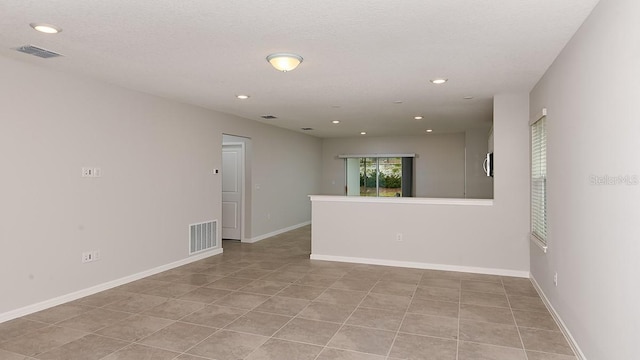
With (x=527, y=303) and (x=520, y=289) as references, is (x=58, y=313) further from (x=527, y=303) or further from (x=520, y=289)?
(x=520, y=289)

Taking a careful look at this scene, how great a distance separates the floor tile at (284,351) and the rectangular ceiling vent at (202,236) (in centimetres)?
305

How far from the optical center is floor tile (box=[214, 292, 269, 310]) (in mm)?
3688

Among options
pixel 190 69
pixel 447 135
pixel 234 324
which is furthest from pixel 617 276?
pixel 447 135

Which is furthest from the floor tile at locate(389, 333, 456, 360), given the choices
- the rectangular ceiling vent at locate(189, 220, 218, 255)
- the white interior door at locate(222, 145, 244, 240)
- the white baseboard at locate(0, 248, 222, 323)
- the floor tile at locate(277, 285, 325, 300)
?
the white interior door at locate(222, 145, 244, 240)

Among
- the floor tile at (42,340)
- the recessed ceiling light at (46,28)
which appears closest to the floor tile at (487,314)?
the floor tile at (42,340)

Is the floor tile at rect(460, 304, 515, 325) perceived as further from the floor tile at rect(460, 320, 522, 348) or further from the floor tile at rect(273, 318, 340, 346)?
the floor tile at rect(273, 318, 340, 346)

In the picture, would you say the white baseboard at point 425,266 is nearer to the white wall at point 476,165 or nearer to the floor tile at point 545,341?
the floor tile at point 545,341

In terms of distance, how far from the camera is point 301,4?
226cm

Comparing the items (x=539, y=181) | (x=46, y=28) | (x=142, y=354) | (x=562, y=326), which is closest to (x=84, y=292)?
(x=142, y=354)

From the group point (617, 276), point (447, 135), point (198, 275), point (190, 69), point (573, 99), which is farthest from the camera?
point (447, 135)

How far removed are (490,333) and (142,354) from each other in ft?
8.65

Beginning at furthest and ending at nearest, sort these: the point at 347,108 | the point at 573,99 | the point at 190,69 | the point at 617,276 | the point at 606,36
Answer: the point at 347,108, the point at 190,69, the point at 573,99, the point at 606,36, the point at 617,276

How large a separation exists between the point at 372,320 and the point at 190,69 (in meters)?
2.87

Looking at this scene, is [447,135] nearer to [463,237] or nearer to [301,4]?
[463,237]
